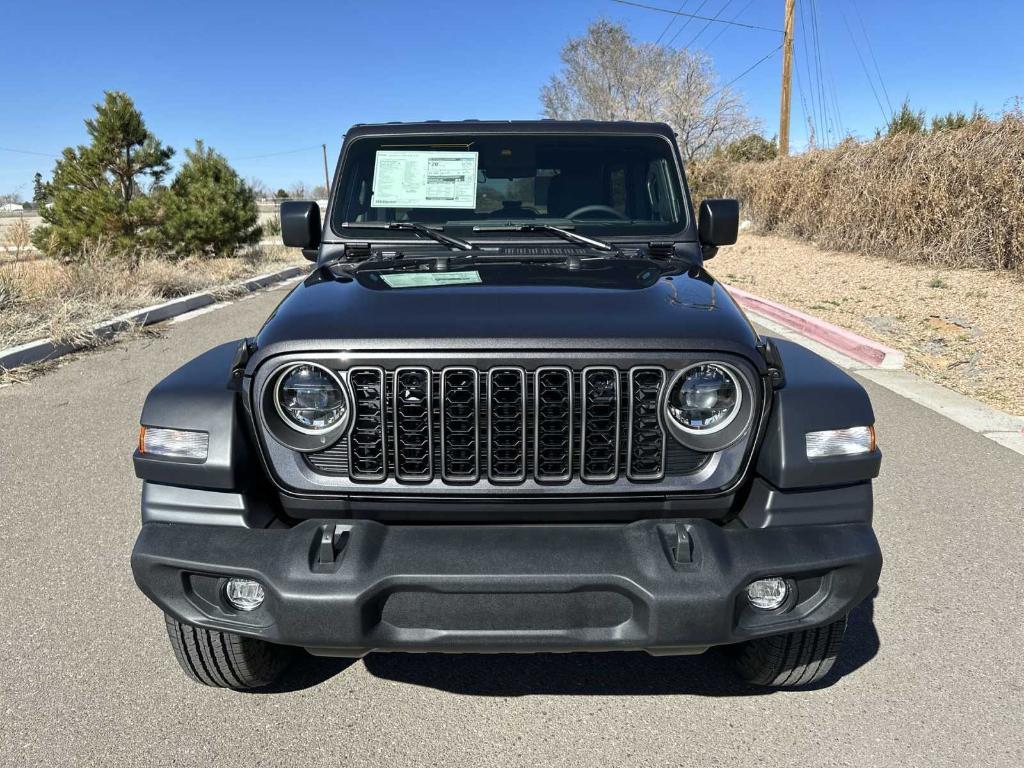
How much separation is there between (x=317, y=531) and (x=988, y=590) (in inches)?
111

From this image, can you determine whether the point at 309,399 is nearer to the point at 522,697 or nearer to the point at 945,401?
the point at 522,697

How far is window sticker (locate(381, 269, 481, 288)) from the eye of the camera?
8.48ft

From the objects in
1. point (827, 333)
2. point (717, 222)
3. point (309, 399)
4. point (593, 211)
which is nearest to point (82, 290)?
point (593, 211)

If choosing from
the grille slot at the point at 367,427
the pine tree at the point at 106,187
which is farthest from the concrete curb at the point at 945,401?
the pine tree at the point at 106,187

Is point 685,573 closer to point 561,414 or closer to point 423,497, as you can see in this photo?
point 561,414

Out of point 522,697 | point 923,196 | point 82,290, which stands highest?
point 923,196

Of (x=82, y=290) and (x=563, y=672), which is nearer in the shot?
(x=563, y=672)

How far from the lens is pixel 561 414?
216 centimetres

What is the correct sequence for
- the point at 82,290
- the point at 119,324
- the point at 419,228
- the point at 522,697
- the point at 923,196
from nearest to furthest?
the point at 522,697
the point at 419,228
the point at 119,324
the point at 82,290
the point at 923,196

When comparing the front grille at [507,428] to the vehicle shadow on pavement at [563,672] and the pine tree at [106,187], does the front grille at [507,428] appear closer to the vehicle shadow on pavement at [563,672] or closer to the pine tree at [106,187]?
the vehicle shadow on pavement at [563,672]

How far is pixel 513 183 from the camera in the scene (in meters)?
3.45

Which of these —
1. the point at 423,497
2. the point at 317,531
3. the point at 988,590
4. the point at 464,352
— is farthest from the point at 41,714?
the point at 988,590

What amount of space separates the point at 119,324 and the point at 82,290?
200cm

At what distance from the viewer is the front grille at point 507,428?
212cm
